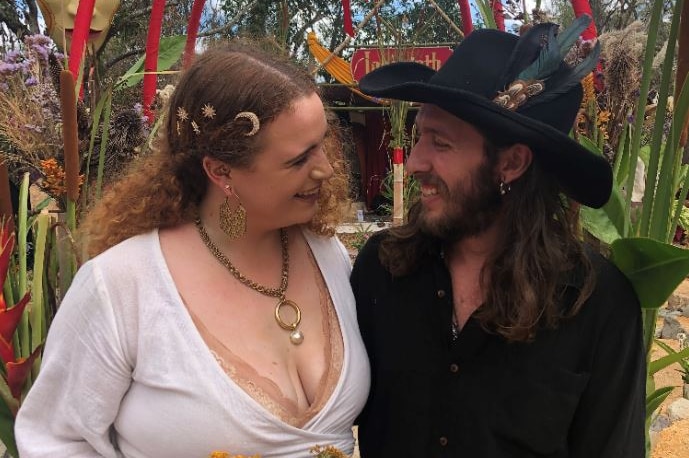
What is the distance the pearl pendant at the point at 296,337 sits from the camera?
1.63 m

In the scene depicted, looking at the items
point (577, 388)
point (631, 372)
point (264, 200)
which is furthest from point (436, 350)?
point (264, 200)

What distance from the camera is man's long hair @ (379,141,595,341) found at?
155 cm

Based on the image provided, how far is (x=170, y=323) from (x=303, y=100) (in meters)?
0.62

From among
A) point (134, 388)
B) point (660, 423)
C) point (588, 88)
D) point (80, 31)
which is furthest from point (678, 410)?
point (80, 31)

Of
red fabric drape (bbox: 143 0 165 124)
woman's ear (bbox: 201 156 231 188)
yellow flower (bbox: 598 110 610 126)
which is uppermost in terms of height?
red fabric drape (bbox: 143 0 165 124)

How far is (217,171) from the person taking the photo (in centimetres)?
158

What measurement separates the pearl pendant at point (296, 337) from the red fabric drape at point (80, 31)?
5.86 feet

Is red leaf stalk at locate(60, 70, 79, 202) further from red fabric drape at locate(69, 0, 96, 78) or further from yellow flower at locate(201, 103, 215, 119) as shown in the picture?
red fabric drape at locate(69, 0, 96, 78)

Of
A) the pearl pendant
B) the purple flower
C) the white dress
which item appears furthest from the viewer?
the purple flower

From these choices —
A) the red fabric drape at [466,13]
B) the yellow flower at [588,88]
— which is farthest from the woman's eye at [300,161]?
the red fabric drape at [466,13]

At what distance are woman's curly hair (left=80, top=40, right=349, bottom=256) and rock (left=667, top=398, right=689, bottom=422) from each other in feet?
11.5

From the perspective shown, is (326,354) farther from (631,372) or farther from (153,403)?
(631,372)

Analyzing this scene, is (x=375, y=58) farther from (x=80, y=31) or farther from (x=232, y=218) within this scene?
(x=232, y=218)

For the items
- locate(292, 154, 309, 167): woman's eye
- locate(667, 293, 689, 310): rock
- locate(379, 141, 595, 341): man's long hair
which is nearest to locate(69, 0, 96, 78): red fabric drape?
locate(292, 154, 309, 167): woman's eye
